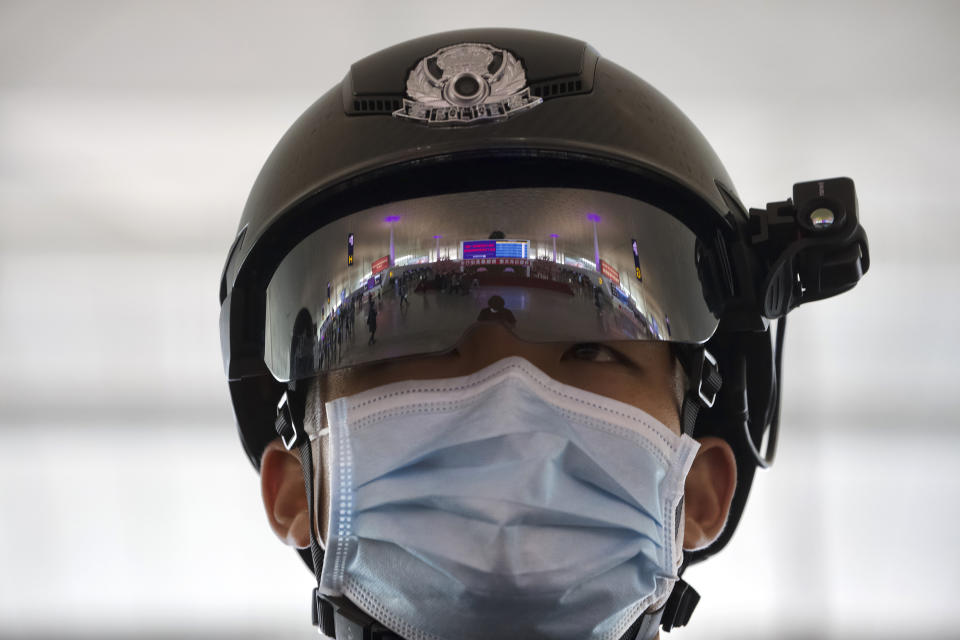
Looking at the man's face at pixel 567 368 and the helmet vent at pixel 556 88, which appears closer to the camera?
the man's face at pixel 567 368

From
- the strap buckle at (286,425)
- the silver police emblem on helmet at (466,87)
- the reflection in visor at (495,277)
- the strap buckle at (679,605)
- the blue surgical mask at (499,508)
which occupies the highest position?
the silver police emblem on helmet at (466,87)

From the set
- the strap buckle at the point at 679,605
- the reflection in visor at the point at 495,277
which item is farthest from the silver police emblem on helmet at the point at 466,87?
the strap buckle at the point at 679,605

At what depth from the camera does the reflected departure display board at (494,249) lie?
1.31 m

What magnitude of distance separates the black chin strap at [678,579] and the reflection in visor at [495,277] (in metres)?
0.14

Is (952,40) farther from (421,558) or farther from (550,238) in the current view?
(421,558)

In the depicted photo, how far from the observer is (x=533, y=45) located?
1.58m

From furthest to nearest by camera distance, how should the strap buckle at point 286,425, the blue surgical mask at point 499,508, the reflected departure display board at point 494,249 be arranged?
1. the strap buckle at point 286,425
2. the reflected departure display board at point 494,249
3. the blue surgical mask at point 499,508

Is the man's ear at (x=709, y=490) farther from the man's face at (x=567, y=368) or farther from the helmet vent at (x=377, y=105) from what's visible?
the helmet vent at (x=377, y=105)

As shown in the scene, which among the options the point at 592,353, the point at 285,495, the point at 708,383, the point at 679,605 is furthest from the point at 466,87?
the point at 679,605

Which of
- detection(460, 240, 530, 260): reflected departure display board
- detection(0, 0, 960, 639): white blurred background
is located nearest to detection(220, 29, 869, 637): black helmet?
detection(460, 240, 530, 260): reflected departure display board

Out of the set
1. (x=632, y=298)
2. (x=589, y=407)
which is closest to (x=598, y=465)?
(x=589, y=407)

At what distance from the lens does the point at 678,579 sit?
4.89 ft

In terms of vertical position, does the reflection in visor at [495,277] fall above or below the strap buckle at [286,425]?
above

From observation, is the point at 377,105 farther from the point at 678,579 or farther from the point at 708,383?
the point at 678,579
